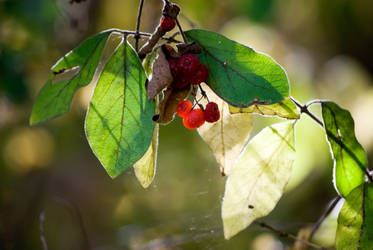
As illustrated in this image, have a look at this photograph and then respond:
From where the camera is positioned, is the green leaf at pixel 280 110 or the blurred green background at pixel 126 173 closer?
the green leaf at pixel 280 110

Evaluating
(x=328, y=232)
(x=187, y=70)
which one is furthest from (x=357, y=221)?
(x=328, y=232)

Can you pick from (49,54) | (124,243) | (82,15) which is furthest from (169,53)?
(49,54)

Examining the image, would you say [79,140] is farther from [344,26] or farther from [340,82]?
[344,26]

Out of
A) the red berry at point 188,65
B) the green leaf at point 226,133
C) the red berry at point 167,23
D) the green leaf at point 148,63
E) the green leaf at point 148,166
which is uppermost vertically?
the red berry at point 167,23

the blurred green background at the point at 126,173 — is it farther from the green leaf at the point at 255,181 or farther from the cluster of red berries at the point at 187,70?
the cluster of red berries at the point at 187,70

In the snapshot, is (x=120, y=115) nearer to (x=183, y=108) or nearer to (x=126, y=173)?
(x=183, y=108)

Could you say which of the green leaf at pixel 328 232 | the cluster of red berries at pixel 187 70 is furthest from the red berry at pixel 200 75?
the green leaf at pixel 328 232
